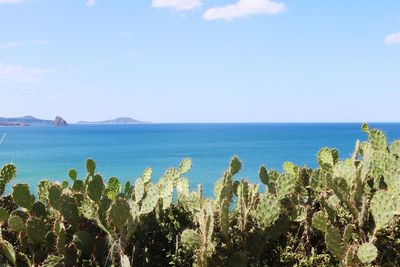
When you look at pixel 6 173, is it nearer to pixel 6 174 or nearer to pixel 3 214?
pixel 6 174

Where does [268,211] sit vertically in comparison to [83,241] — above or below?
above

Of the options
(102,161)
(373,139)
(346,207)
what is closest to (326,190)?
(346,207)

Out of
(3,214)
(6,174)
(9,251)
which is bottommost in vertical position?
(9,251)

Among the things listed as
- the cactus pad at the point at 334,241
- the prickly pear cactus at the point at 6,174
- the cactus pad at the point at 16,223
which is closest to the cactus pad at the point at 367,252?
the cactus pad at the point at 334,241

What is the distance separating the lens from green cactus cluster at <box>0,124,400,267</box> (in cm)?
332

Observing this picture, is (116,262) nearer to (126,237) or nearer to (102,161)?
(126,237)

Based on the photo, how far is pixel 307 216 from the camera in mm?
3703

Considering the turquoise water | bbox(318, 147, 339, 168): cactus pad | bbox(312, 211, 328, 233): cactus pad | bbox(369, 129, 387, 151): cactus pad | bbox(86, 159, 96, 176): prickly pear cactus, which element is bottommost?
the turquoise water

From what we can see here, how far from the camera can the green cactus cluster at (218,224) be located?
332 cm

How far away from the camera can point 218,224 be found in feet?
11.7

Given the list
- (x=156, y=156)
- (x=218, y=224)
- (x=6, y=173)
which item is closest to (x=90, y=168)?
(x=6, y=173)

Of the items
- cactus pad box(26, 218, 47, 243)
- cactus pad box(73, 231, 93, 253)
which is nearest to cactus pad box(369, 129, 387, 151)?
cactus pad box(73, 231, 93, 253)

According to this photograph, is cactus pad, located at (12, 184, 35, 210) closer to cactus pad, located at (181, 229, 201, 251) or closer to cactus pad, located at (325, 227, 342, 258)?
cactus pad, located at (181, 229, 201, 251)

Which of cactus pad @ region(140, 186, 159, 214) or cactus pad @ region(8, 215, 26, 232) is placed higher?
cactus pad @ region(140, 186, 159, 214)
